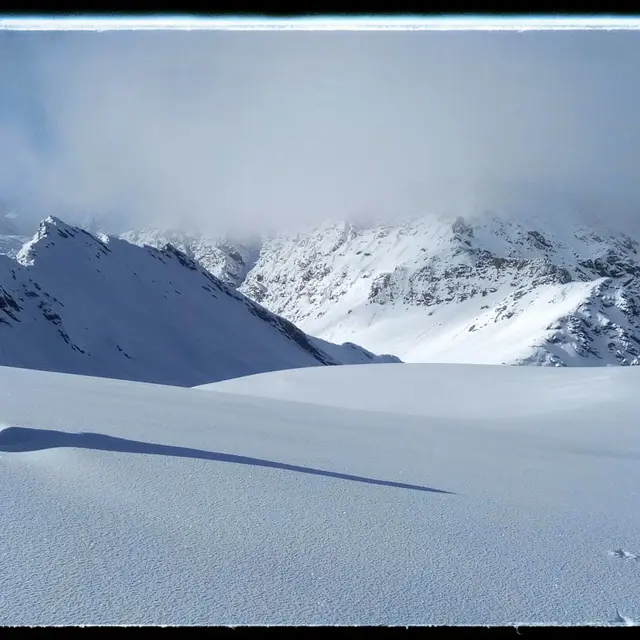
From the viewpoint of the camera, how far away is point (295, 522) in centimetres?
274

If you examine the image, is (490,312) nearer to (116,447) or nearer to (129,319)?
(129,319)

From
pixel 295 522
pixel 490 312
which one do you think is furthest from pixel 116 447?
pixel 490 312

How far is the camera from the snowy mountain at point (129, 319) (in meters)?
44.8

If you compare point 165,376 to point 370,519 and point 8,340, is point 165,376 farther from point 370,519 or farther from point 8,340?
point 370,519

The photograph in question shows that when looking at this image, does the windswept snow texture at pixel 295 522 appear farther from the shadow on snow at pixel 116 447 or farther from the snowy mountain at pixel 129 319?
the snowy mountain at pixel 129 319

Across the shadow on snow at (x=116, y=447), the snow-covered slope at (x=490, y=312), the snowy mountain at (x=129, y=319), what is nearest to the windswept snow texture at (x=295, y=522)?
the shadow on snow at (x=116, y=447)

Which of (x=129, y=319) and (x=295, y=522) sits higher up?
(x=295, y=522)

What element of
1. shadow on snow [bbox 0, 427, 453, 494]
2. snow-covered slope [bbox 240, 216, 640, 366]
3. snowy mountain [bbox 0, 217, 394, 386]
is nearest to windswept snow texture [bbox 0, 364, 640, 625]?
shadow on snow [bbox 0, 427, 453, 494]

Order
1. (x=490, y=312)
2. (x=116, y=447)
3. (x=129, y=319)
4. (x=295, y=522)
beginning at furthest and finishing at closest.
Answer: (x=490, y=312) < (x=129, y=319) < (x=116, y=447) < (x=295, y=522)

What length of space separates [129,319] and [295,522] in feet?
175

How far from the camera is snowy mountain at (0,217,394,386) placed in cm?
4481

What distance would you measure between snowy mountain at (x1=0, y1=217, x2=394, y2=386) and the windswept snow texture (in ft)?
129
